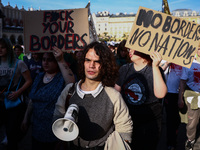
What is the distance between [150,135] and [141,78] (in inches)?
25.1

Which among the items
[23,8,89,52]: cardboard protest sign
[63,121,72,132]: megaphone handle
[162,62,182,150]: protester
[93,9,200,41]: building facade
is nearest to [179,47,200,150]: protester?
[162,62,182,150]: protester

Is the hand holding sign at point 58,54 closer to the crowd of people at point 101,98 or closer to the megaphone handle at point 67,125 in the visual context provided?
the crowd of people at point 101,98

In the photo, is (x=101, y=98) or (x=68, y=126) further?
(x=101, y=98)

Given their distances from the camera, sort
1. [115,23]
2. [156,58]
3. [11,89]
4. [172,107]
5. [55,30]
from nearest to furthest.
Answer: [156,58], [55,30], [11,89], [172,107], [115,23]

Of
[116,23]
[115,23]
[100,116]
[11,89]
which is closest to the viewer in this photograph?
[100,116]

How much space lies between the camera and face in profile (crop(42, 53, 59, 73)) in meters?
2.55

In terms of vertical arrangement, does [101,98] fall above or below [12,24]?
below

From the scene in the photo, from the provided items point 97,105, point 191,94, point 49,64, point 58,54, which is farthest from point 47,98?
point 191,94

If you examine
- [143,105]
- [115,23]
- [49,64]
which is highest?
[115,23]

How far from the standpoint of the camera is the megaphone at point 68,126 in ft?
4.75

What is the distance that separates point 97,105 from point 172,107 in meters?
2.42

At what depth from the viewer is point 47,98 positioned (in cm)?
238

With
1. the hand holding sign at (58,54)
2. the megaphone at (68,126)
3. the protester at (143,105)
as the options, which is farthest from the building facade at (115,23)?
the megaphone at (68,126)

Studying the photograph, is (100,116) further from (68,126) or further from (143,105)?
(143,105)
